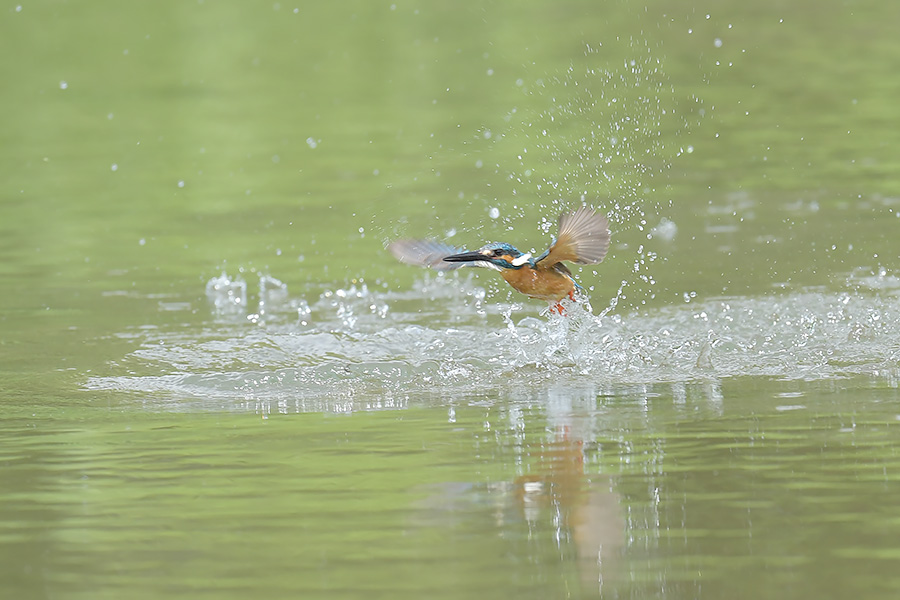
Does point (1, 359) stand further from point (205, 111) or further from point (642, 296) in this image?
point (205, 111)

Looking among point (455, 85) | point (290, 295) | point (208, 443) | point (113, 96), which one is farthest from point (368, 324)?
point (113, 96)

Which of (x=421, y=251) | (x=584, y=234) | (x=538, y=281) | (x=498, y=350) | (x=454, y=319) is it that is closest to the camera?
(x=584, y=234)

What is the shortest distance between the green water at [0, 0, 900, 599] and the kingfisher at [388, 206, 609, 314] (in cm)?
43

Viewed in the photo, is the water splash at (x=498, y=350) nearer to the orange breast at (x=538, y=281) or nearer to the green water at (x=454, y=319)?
the green water at (x=454, y=319)

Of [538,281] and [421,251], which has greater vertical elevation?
[421,251]

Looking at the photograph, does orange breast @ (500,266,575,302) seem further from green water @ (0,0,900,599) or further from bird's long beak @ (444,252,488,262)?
green water @ (0,0,900,599)

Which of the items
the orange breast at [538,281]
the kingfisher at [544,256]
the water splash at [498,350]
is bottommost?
the water splash at [498,350]

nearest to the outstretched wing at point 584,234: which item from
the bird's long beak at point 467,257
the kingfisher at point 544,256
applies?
the kingfisher at point 544,256

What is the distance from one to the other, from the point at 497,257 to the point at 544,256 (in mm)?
208

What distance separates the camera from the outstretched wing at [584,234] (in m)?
5.93

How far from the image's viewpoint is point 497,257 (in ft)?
20.5

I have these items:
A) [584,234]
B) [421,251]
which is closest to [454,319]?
[421,251]

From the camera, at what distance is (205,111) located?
15219 millimetres

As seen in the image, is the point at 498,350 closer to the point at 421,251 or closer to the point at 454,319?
the point at 421,251
